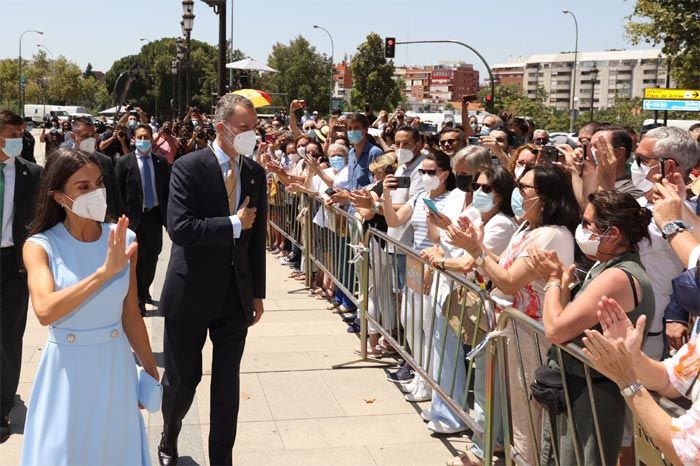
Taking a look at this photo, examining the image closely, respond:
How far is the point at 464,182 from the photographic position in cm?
589

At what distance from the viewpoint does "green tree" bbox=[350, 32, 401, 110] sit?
76500 mm

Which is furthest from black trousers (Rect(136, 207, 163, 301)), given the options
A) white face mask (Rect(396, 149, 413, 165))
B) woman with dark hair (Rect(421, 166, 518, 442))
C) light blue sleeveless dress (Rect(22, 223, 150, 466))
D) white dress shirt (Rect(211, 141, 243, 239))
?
light blue sleeveless dress (Rect(22, 223, 150, 466))

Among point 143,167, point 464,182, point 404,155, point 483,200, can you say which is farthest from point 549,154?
point 143,167

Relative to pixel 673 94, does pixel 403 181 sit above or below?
below

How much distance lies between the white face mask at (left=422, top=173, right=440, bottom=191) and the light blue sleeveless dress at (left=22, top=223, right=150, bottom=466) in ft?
10.4

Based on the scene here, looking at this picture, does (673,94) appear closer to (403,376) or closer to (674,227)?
(403,376)

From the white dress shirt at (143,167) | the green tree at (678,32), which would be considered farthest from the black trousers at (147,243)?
the green tree at (678,32)

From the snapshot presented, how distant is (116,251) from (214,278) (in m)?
1.40

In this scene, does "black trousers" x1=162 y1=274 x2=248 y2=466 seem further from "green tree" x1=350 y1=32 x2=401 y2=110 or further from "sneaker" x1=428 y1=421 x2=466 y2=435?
"green tree" x1=350 y1=32 x2=401 y2=110

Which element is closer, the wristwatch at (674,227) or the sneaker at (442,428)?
the wristwatch at (674,227)

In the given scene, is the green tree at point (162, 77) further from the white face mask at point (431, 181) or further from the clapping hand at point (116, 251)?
the clapping hand at point (116, 251)

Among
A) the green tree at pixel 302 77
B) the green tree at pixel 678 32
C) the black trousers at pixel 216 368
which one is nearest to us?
the black trousers at pixel 216 368

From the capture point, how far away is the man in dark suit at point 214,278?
4.88m

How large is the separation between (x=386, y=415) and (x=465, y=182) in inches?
70.4
